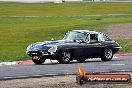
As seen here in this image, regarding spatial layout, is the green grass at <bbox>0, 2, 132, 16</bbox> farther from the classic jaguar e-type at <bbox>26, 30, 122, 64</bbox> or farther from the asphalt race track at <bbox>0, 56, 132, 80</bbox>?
the asphalt race track at <bbox>0, 56, 132, 80</bbox>

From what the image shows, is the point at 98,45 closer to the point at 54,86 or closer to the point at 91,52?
the point at 91,52

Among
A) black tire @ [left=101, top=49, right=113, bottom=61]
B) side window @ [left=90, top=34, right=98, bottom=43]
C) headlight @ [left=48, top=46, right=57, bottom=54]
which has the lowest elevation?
black tire @ [left=101, top=49, right=113, bottom=61]

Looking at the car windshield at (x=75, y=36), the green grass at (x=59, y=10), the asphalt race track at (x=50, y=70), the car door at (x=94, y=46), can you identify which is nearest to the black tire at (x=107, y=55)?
the car door at (x=94, y=46)

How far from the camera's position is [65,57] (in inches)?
885

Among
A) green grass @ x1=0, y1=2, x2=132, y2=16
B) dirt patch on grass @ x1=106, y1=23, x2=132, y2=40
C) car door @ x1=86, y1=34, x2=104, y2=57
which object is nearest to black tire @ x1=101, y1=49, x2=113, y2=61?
car door @ x1=86, y1=34, x2=104, y2=57

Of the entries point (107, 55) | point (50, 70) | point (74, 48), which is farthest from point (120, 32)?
point (50, 70)

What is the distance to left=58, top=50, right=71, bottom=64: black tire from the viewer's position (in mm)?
22344

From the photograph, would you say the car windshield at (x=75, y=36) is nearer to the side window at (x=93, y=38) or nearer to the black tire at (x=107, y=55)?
the side window at (x=93, y=38)

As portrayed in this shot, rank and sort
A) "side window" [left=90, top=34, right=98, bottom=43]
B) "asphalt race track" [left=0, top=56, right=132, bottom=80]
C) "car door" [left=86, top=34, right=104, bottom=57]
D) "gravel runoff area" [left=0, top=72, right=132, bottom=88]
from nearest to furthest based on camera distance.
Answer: "gravel runoff area" [left=0, top=72, right=132, bottom=88] → "asphalt race track" [left=0, top=56, right=132, bottom=80] → "car door" [left=86, top=34, right=104, bottom=57] → "side window" [left=90, top=34, right=98, bottom=43]

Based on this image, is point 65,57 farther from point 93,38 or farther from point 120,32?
point 120,32

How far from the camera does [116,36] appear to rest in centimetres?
4034

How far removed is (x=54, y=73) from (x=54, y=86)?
354 centimetres

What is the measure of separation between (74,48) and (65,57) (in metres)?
0.68

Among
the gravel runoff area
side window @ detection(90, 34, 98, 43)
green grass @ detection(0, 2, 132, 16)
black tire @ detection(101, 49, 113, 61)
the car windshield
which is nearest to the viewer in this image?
the gravel runoff area
